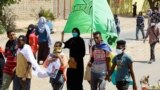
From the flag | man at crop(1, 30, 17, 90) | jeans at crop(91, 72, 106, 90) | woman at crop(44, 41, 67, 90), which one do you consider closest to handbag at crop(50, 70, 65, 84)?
woman at crop(44, 41, 67, 90)

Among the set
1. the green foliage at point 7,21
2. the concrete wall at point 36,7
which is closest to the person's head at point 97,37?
the green foliage at point 7,21

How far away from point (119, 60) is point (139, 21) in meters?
15.9

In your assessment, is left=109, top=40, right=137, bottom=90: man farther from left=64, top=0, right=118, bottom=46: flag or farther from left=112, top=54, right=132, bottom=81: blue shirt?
left=64, top=0, right=118, bottom=46: flag

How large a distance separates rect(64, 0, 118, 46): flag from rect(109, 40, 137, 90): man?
7.25 feet

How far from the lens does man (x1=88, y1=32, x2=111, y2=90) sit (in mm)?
10648

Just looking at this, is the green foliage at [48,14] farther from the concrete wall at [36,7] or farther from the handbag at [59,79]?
the handbag at [59,79]

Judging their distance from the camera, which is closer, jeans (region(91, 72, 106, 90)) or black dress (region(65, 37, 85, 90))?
jeans (region(91, 72, 106, 90))

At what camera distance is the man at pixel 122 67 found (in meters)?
9.88

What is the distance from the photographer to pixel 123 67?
993 cm

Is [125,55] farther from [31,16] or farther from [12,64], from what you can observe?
[31,16]

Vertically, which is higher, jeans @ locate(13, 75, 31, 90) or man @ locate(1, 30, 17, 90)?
man @ locate(1, 30, 17, 90)

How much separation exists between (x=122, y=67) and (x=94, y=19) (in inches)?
110

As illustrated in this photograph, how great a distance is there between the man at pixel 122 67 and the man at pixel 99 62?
659mm

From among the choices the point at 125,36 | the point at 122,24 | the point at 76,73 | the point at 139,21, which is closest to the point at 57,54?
the point at 76,73
